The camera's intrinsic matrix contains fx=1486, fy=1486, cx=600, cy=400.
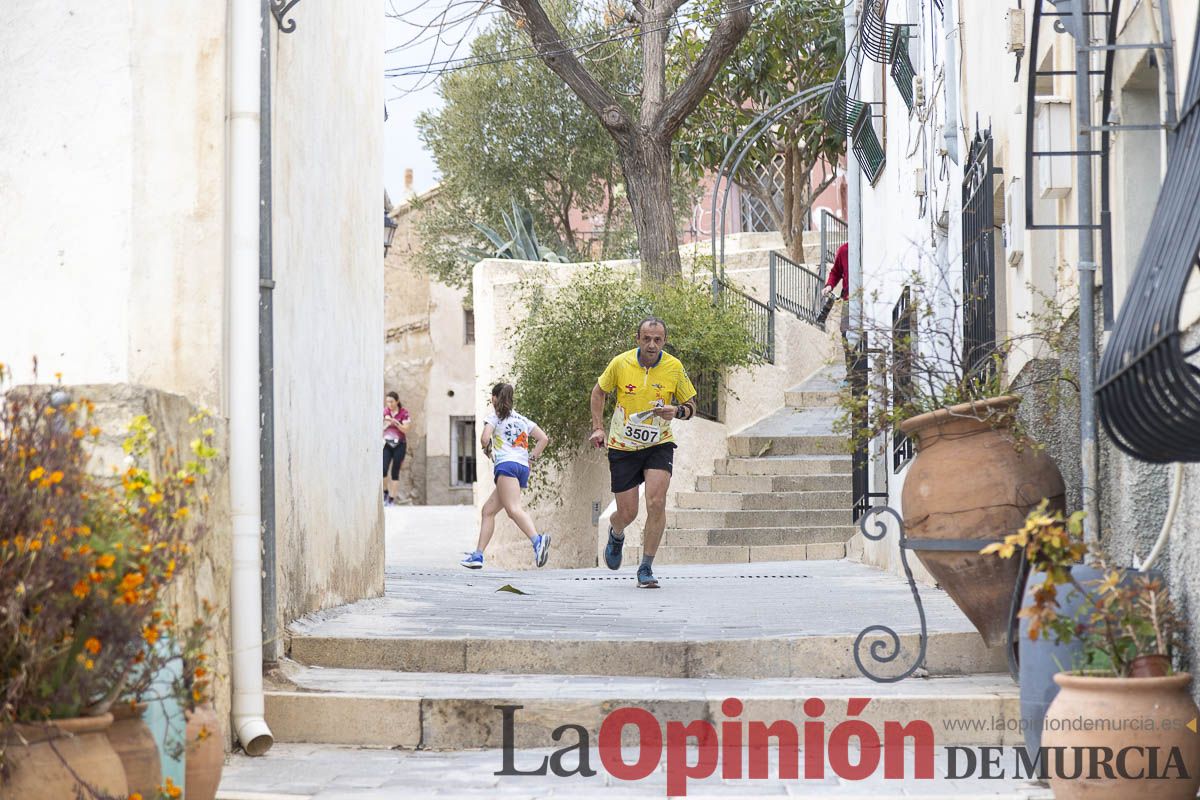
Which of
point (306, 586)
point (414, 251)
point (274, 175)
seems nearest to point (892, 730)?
point (306, 586)

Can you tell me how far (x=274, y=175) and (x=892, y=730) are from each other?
11.4 feet

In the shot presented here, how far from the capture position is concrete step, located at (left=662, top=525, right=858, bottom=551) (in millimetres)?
15438

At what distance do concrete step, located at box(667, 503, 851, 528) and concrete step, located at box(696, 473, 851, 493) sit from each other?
0.64 m

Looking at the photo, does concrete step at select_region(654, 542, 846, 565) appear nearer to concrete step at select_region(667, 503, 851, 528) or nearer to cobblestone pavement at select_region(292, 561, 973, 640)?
concrete step at select_region(667, 503, 851, 528)

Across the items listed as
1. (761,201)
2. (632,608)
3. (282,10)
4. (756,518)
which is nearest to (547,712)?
(632,608)

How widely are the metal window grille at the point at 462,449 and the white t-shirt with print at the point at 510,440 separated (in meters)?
23.4

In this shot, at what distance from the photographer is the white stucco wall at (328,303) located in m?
6.68

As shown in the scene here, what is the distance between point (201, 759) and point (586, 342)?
1328 cm

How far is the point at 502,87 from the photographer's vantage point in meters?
28.9

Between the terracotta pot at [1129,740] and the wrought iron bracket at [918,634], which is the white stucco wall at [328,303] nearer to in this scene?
the wrought iron bracket at [918,634]

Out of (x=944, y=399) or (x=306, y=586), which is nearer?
(x=944, y=399)

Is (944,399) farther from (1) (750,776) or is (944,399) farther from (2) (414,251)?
(2) (414,251)

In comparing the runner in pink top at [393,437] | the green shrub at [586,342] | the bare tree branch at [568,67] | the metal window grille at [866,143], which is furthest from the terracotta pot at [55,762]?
the runner in pink top at [393,437]

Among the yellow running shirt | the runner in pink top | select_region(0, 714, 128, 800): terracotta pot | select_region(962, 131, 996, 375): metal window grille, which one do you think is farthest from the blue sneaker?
the runner in pink top
